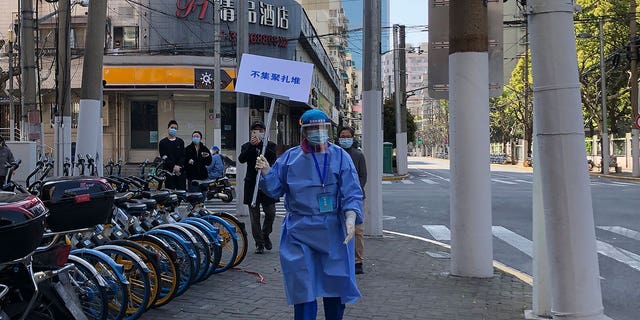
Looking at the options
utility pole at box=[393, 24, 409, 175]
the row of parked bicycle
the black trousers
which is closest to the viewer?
the row of parked bicycle

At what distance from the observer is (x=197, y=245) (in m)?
6.61

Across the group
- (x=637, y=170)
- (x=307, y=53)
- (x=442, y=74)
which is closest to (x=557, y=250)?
(x=442, y=74)

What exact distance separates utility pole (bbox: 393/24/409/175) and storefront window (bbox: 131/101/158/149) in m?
13.2

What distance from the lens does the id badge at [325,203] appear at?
4.33m

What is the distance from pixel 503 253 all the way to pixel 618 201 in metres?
9.68

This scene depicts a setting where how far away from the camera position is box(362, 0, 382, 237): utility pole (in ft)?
34.4

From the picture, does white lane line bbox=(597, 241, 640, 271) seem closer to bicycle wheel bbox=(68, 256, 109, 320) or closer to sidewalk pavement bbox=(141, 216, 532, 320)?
sidewalk pavement bbox=(141, 216, 532, 320)

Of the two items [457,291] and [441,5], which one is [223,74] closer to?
[441,5]

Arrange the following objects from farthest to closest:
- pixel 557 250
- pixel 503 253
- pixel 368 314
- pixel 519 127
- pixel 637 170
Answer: pixel 519 127 → pixel 637 170 → pixel 503 253 → pixel 368 314 → pixel 557 250

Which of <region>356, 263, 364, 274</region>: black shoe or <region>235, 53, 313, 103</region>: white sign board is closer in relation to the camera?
<region>235, 53, 313, 103</region>: white sign board

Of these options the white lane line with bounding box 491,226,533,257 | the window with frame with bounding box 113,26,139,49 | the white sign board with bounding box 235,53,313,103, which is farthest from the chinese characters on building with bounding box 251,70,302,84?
the window with frame with bounding box 113,26,139,49

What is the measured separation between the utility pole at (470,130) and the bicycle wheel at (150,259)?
A: 3.66 metres

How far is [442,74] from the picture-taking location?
27.5ft

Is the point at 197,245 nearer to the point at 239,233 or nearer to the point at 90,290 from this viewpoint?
the point at 239,233
